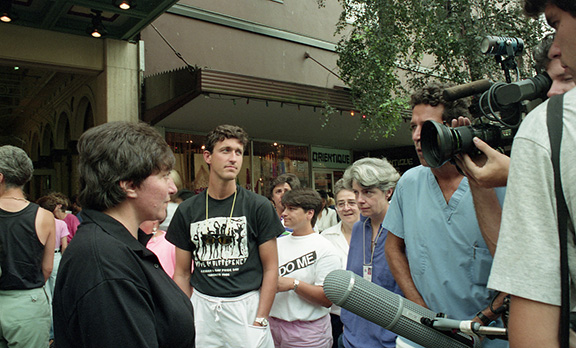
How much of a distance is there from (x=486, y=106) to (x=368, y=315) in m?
0.87

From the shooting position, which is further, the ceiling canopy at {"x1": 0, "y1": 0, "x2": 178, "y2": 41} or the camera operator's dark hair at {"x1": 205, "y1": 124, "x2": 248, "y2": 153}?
the ceiling canopy at {"x1": 0, "y1": 0, "x2": 178, "y2": 41}

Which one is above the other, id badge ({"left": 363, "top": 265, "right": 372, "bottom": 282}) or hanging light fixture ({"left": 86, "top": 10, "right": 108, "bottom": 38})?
hanging light fixture ({"left": 86, "top": 10, "right": 108, "bottom": 38})

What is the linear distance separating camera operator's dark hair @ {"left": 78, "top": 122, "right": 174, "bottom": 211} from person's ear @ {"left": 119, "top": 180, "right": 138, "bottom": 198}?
0.4 inches

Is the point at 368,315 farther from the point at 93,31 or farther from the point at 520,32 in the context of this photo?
the point at 93,31

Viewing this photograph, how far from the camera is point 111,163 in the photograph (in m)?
1.63

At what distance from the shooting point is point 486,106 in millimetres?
1506

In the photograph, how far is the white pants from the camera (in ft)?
9.66

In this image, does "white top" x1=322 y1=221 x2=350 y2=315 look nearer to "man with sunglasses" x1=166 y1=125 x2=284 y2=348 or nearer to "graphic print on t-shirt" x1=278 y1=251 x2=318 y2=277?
"graphic print on t-shirt" x1=278 y1=251 x2=318 y2=277

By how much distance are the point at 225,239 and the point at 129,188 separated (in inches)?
58.6

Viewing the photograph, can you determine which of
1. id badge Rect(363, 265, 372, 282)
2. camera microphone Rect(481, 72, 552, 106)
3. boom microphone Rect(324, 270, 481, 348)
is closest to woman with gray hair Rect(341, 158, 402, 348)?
id badge Rect(363, 265, 372, 282)

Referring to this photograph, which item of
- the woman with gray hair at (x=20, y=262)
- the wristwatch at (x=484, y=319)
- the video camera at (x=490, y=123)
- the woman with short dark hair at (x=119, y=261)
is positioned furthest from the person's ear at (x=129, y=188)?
the woman with gray hair at (x=20, y=262)

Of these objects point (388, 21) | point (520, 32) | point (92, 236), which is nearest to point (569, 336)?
point (92, 236)

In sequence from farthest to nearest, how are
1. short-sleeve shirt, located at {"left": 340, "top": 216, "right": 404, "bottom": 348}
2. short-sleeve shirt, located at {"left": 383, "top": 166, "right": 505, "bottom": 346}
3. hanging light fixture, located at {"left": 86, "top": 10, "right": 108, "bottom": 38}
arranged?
hanging light fixture, located at {"left": 86, "top": 10, "right": 108, "bottom": 38}, short-sleeve shirt, located at {"left": 340, "top": 216, "right": 404, "bottom": 348}, short-sleeve shirt, located at {"left": 383, "top": 166, "right": 505, "bottom": 346}

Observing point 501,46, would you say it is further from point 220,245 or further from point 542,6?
point 220,245
